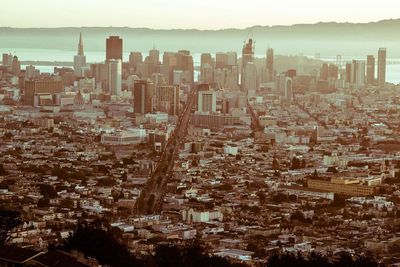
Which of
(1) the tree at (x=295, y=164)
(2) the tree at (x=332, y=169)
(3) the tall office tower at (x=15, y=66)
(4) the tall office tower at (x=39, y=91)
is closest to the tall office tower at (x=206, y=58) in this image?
(3) the tall office tower at (x=15, y=66)

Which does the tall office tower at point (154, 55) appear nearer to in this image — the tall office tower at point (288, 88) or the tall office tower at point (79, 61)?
the tall office tower at point (79, 61)

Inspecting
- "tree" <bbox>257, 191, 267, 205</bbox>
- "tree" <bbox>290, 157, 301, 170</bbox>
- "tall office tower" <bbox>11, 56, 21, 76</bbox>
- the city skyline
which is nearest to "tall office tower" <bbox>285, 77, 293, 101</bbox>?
the city skyline

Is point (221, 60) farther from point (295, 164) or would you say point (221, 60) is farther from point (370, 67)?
point (295, 164)

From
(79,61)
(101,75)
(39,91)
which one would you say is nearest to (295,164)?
(39,91)

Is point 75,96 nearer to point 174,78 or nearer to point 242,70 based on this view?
point 174,78

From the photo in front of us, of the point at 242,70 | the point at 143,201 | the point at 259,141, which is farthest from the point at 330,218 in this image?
the point at 242,70
